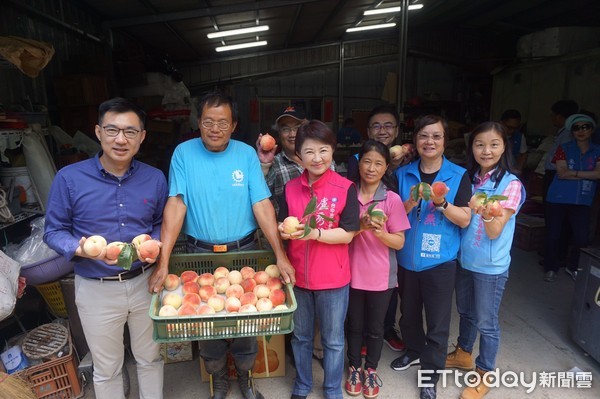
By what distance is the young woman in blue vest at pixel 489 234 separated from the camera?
2297 mm

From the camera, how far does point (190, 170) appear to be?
2180 mm

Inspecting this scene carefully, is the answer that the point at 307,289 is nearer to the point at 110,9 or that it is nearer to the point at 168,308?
the point at 168,308

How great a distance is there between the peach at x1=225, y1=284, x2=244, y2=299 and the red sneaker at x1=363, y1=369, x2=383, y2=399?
3.81ft

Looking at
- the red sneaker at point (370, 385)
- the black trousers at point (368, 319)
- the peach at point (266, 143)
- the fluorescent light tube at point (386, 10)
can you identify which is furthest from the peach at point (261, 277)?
the fluorescent light tube at point (386, 10)

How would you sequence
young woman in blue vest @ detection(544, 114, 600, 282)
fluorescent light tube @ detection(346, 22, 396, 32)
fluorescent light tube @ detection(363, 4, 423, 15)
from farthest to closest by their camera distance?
1. fluorescent light tube @ detection(346, 22, 396, 32)
2. fluorescent light tube @ detection(363, 4, 423, 15)
3. young woman in blue vest @ detection(544, 114, 600, 282)

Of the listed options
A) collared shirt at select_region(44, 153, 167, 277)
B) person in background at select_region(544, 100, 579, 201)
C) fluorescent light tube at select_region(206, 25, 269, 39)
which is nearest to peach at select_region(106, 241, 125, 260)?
collared shirt at select_region(44, 153, 167, 277)

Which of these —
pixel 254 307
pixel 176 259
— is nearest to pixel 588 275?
pixel 254 307

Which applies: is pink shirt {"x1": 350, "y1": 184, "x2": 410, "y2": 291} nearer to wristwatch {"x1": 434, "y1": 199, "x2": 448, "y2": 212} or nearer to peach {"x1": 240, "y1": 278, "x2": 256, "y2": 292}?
wristwatch {"x1": 434, "y1": 199, "x2": 448, "y2": 212}

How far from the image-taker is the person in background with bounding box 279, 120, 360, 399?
2066 millimetres

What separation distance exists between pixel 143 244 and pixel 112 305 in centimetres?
50

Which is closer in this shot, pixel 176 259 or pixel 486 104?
pixel 176 259

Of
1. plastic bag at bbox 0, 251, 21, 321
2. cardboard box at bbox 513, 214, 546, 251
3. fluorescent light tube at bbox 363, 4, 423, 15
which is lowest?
cardboard box at bbox 513, 214, 546, 251

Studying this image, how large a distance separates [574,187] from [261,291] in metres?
3.90

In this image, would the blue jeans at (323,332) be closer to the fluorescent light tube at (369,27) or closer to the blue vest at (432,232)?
the blue vest at (432,232)
